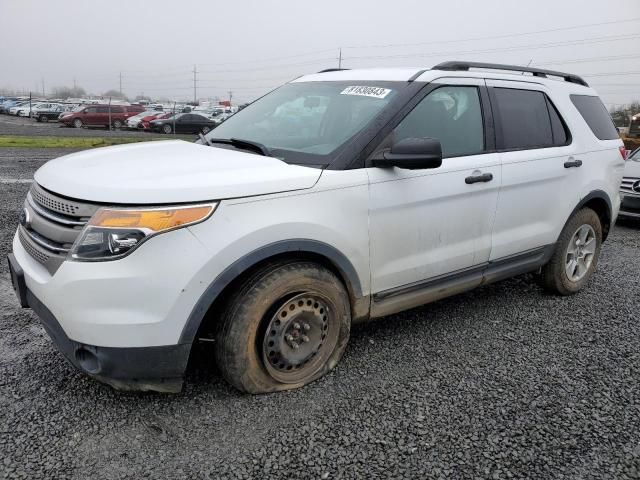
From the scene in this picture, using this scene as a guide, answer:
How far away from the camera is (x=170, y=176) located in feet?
8.63

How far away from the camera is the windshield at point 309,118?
10.6 feet

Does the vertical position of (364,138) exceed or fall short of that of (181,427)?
it exceeds it

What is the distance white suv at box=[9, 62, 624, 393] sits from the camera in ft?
8.13

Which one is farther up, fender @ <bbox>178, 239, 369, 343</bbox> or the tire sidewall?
fender @ <bbox>178, 239, 369, 343</bbox>

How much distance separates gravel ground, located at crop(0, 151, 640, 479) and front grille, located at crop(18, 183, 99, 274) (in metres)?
0.79

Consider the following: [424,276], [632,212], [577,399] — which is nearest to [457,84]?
[424,276]

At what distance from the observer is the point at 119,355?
250 cm

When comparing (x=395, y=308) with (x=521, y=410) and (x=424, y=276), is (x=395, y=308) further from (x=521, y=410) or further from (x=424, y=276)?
(x=521, y=410)

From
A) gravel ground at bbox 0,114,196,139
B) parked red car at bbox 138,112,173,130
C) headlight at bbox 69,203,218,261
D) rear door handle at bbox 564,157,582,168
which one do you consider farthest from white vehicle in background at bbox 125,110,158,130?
headlight at bbox 69,203,218,261

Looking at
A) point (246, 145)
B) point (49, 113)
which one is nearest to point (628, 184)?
point (246, 145)

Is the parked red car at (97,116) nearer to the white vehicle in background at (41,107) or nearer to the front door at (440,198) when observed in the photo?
the white vehicle in background at (41,107)

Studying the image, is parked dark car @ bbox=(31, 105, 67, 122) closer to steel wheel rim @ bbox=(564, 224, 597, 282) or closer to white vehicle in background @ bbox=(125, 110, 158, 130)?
white vehicle in background @ bbox=(125, 110, 158, 130)

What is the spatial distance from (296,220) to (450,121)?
4.83 ft

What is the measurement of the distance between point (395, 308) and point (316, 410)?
880 mm
